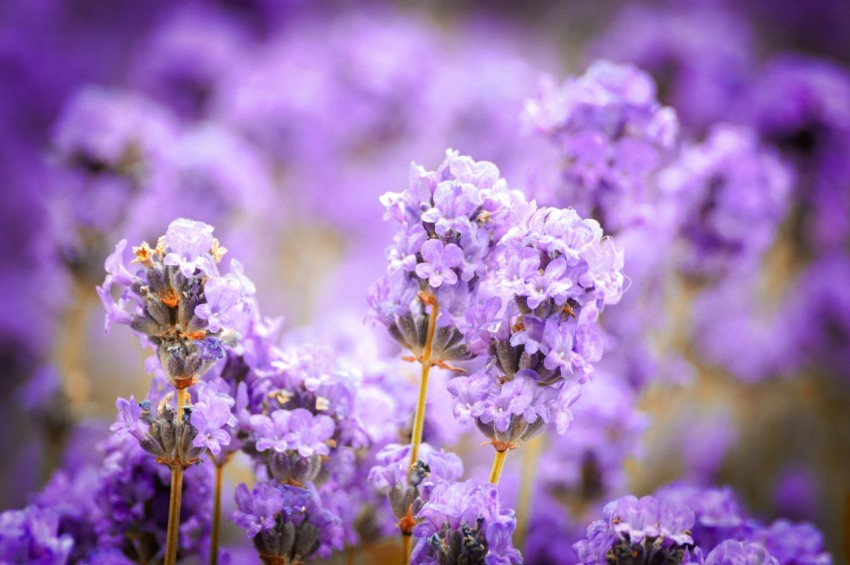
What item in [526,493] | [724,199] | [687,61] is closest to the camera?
[526,493]

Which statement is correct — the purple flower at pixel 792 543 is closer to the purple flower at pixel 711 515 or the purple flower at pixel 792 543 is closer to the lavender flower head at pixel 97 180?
the purple flower at pixel 711 515

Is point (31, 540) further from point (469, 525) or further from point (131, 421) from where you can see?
point (469, 525)

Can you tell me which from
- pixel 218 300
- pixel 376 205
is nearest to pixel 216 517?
pixel 218 300

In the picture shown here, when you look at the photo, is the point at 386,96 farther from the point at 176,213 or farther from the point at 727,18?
the point at 727,18

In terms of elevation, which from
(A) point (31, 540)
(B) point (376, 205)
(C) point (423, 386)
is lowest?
(A) point (31, 540)

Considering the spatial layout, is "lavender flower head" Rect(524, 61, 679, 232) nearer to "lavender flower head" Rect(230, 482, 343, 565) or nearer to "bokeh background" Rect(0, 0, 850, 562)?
"bokeh background" Rect(0, 0, 850, 562)

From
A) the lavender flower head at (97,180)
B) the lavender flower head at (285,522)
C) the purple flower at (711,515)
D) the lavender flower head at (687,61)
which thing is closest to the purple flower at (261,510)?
the lavender flower head at (285,522)
